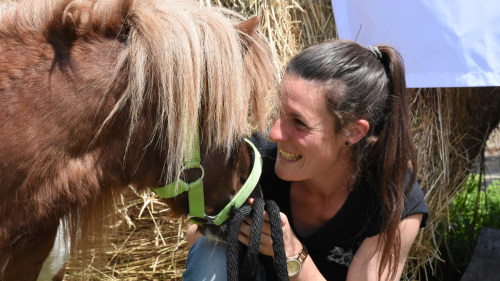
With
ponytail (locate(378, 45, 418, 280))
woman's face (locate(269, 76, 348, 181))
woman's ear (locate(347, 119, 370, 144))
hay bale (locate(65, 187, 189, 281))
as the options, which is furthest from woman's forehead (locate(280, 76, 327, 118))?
hay bale (locate(65, 187, 189, 281))

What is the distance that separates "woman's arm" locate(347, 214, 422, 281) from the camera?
1390 mm

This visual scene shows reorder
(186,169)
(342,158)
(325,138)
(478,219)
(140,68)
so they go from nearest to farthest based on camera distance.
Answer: (140,68) → (186,169) → (325,138) → (342,158) → (478,219)

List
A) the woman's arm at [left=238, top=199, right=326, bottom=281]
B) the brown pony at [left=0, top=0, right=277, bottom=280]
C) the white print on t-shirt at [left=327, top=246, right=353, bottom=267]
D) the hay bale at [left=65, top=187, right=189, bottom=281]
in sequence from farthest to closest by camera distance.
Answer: the hay bale at [left=65, top=187, right=189, bottom=281] → the white print on t-shirt at [left=327, top=246, right=353, bottom=267] → the woman's arm at [left=238, top=199, right=326, bottom=281] → the brown pony at [left=0, top=0, right=277, bottom=280]

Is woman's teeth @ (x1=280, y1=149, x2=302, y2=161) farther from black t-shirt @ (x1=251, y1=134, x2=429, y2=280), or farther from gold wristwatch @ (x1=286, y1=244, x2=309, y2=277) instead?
gold wristwatch @ (x1=286, y1=244, x2=309, y2=277)

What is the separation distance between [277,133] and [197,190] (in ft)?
0.98

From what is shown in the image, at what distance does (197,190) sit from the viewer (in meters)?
1.12

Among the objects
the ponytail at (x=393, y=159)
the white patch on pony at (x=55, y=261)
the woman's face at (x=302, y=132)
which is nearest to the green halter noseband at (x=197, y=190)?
the woman's face at (x=302, y=132)

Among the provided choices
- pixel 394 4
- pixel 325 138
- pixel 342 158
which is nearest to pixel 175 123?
pixel 325 138

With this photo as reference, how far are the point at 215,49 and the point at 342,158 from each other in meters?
0.63

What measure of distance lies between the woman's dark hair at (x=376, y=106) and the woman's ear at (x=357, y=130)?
0.02 m

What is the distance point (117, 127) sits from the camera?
998 mm

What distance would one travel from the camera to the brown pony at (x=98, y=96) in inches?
37.1

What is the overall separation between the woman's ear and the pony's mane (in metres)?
0.43

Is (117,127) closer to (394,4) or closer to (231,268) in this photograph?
(231,268)
